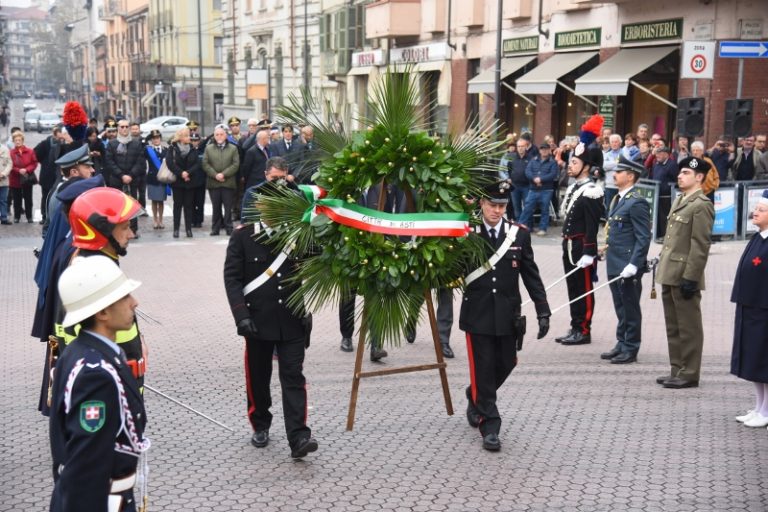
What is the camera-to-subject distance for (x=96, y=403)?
3467 mm

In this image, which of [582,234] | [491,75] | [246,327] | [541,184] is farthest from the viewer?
[491,75]

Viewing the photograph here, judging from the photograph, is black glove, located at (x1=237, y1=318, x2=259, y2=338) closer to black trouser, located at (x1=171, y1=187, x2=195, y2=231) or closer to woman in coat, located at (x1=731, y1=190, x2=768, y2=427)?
woman in coat, located at (x1=731, y1=190, x2=768, y2=427)

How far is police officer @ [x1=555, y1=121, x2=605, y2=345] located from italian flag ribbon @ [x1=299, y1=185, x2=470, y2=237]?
3428 mm

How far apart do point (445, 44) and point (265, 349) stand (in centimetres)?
2686

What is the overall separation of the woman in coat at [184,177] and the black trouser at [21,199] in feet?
12.0

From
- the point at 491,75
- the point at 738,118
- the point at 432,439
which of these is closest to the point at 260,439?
the point at 432,439

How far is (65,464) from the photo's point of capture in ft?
11.3

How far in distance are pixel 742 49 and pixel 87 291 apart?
1534cm

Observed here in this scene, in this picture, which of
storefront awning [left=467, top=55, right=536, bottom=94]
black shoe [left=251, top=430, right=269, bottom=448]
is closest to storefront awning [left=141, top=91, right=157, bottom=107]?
storefront awning [left=467, top=55, right=536, bottom=94]

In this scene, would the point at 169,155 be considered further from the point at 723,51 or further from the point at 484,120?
the point at 484,120

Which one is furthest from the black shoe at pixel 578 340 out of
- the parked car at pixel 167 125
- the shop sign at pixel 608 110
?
the parked car at pixel 167 125

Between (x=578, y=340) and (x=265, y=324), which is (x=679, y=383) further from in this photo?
(x=265, y=324)

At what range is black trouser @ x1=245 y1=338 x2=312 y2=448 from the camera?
21.1 feet

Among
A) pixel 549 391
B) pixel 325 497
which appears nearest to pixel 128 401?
pixel 325 497
